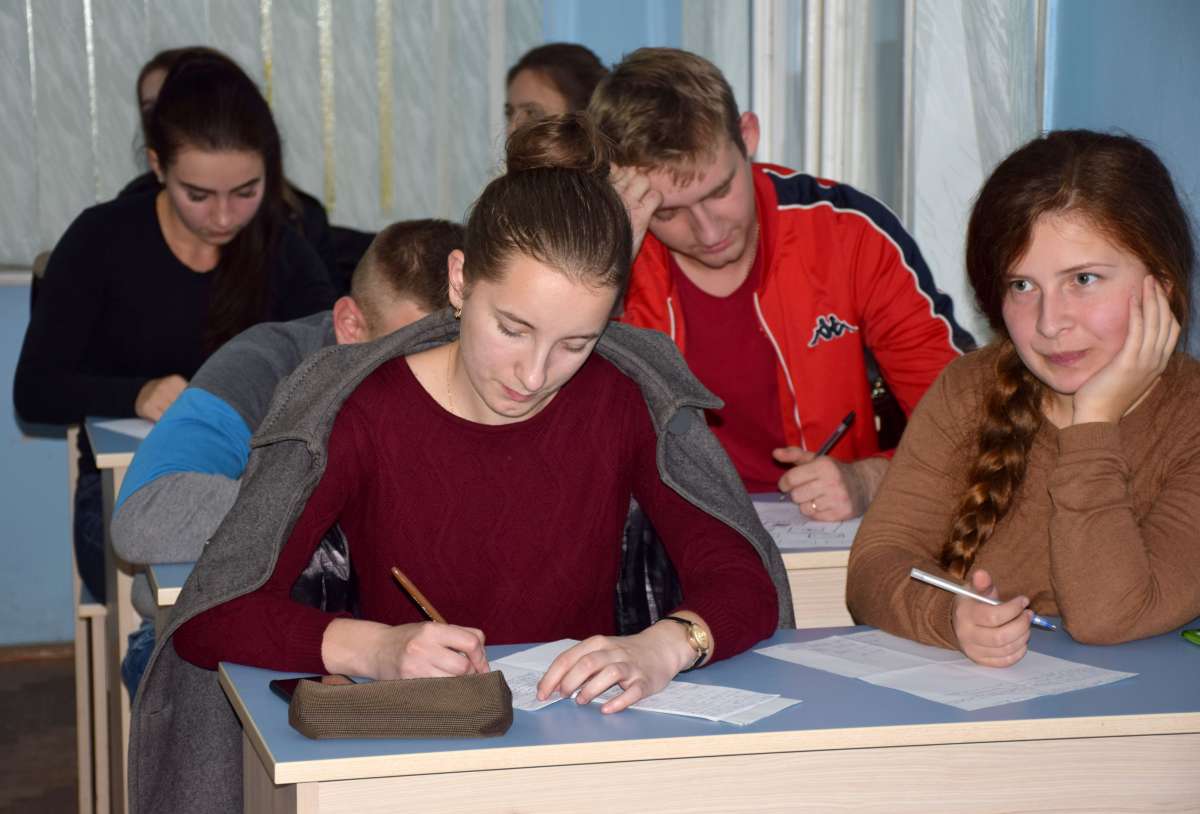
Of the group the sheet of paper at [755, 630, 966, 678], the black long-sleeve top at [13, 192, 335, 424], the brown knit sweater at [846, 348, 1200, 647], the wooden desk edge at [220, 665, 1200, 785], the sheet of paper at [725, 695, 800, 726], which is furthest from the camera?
the black long-sleeve top at [13, 192, 335, 424]

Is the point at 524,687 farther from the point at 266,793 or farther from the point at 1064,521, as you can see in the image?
the point at 1064,521

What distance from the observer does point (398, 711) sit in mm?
1294

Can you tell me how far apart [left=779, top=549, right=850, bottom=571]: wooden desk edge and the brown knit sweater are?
239 mm

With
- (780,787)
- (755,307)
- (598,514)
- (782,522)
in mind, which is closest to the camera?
(780,787)

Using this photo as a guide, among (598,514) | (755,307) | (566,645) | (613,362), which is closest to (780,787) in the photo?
(566,645)

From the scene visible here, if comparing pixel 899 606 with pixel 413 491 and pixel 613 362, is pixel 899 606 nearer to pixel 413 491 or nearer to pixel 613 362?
pixel 613 362

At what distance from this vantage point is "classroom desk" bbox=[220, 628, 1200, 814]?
128cm

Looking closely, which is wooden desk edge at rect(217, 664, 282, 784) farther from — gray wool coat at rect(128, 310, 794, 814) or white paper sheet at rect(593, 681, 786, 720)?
white paper sheet at rect(593, 681, 786, 720)

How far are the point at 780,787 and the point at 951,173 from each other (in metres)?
2.43

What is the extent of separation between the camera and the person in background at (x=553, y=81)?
143 inches

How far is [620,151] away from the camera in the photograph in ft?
7.88

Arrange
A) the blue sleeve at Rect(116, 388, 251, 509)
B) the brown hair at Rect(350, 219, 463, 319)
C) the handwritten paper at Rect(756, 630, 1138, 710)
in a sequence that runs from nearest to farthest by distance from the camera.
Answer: the handwritten paper at Rect(756, 630, 1138, 710)
the blue sleeve at Rect(116, 388, 251, 509)
the brown hair at Rect(350, 219, 463, 319)

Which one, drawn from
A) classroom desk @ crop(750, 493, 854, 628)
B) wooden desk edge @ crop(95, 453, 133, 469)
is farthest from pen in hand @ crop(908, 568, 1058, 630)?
wooden desk edge @ crop(95, 453, 133, 469)

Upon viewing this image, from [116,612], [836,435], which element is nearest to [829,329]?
[836,435]
